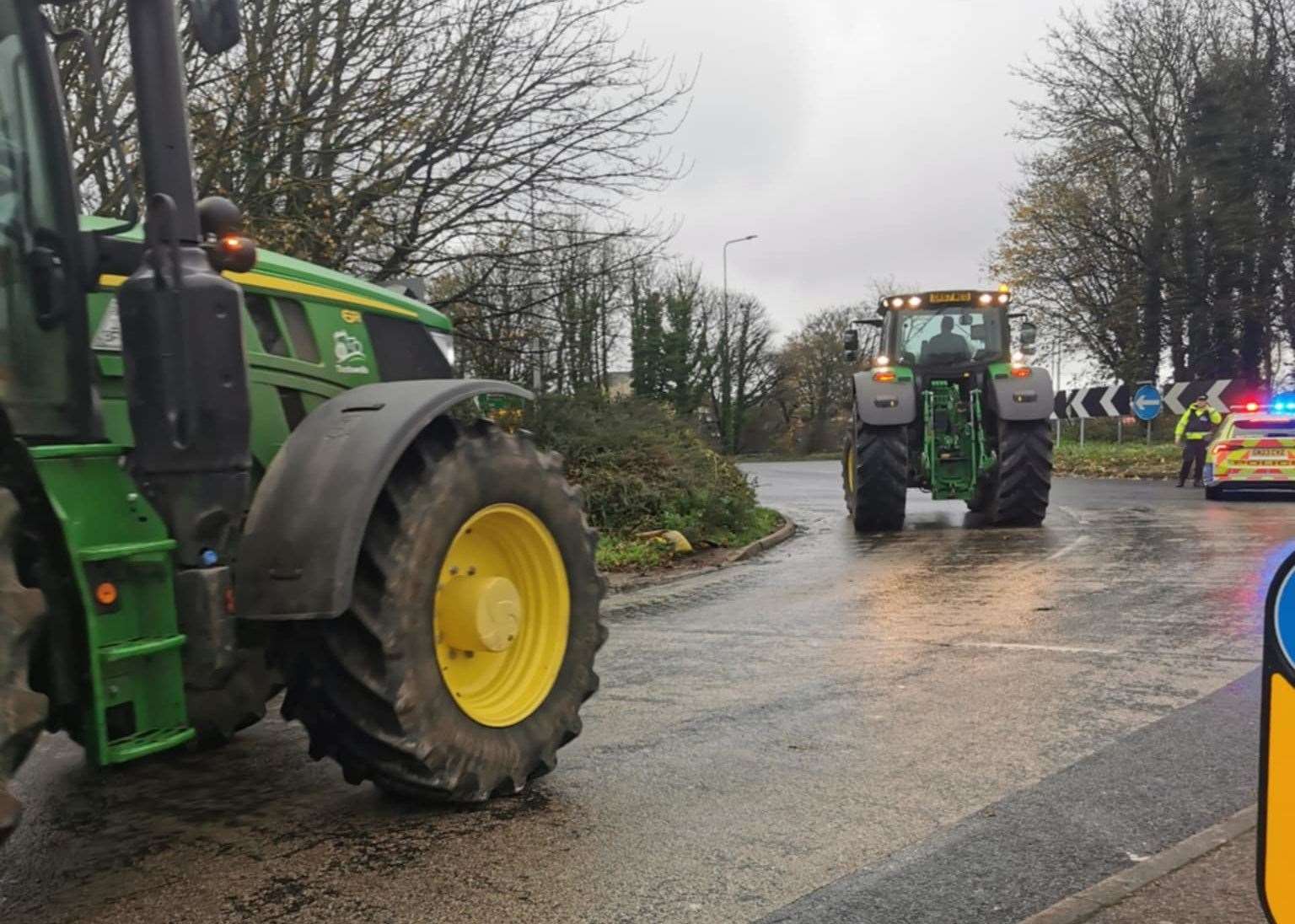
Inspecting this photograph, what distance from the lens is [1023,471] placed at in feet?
42.2

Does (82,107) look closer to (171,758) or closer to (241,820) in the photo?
(171,758)

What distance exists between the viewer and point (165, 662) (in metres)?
3.09

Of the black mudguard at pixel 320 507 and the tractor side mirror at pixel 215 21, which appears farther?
the black mudguard at pixel 320 507

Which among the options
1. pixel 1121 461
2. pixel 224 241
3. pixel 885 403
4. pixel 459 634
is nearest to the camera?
pixel 224 241

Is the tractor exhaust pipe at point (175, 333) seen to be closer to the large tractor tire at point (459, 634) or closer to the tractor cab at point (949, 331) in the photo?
the large tractor tire at point (459, 634)

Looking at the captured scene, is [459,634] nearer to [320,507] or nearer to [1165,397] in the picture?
[320,507]

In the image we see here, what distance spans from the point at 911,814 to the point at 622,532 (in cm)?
860

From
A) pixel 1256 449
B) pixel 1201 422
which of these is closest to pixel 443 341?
pixel 1256 449

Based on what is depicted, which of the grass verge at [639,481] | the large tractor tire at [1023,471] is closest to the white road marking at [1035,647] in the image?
the grass verge at [639,481]

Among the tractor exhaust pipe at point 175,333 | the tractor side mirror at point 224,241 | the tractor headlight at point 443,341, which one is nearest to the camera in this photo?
the tractor exhaust pipe at point 175,333

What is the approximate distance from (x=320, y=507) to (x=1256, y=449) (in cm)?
1550

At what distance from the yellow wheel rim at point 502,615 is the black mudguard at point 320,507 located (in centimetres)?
40

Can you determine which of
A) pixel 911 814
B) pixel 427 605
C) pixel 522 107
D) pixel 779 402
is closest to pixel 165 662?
pixel 427 605

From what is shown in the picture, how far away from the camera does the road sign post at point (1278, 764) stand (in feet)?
6.59
